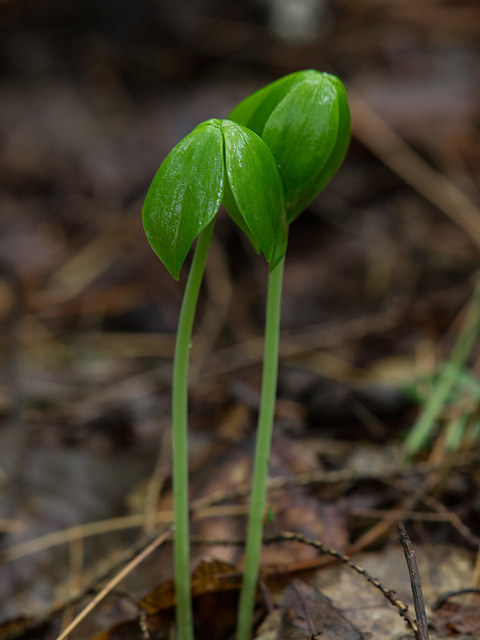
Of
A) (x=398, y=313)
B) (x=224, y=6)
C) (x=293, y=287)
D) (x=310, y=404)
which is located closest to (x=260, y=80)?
(x=224, y=6)

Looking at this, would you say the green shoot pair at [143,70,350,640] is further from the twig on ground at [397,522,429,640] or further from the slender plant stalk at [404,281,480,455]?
the slender plant stalk at [404,281,480,455]

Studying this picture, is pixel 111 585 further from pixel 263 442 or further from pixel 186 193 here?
pixel 186 193

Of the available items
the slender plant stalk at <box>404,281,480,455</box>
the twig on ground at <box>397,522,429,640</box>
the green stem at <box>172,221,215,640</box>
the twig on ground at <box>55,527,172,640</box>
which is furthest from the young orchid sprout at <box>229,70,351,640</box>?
the slender plant stalk at <box>404,281,480,455</box>

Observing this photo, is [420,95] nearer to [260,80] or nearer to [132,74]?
[260,80]

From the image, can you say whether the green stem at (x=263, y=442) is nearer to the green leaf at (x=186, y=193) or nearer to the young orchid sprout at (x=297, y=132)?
the young orchid sprout at (x=297, y=132)

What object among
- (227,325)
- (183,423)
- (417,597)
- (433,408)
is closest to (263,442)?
(183,423)

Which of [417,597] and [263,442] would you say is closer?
[417,597]
